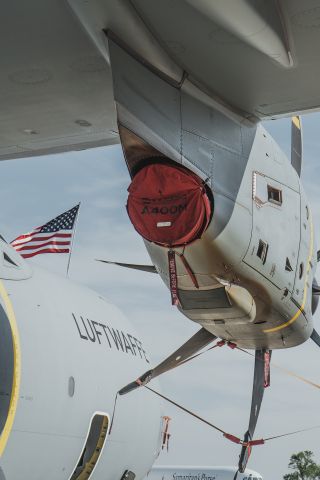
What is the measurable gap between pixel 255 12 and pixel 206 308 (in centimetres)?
297

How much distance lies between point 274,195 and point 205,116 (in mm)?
1081

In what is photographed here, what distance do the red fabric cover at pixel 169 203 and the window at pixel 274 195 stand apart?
3.47 feet

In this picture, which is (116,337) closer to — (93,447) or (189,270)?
(93,447)

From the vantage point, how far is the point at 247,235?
22.9 ft

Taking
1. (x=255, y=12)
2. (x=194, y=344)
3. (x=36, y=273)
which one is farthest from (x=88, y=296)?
(x=255, y=12)

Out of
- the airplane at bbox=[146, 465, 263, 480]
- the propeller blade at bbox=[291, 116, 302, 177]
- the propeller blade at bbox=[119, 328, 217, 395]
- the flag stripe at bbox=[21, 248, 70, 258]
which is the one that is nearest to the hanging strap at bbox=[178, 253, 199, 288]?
the propeller blade at bbox=[119, 328, 217, 395]

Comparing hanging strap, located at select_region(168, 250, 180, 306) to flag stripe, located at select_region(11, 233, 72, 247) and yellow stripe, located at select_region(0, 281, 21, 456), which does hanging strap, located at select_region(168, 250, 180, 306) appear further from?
flag stripe, located at select_region(11, 233, 72, 247)

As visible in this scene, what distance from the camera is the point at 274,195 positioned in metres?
7.49

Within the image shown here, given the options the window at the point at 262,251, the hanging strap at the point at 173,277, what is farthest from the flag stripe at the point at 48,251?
the window at the point at 262,251

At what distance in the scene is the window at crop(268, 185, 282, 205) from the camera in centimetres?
742

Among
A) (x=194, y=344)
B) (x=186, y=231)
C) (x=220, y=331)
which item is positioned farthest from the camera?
(x=194, y=344)

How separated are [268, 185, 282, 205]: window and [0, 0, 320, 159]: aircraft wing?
2.53 ft

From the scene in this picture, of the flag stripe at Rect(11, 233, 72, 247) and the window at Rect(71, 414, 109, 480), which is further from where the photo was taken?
the flag stripe at Rect(11, 233, 72, 247)

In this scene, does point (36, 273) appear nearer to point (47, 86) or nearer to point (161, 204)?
point (47, 86)
